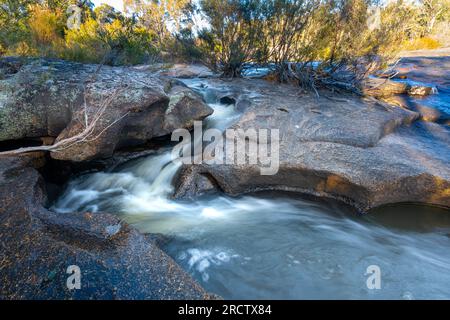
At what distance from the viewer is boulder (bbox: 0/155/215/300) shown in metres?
2.19

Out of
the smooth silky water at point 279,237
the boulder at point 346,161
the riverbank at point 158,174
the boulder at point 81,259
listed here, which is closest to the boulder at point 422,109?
the riverbank at point 158,174

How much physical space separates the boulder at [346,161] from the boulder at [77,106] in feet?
4.03

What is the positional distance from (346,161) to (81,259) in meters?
3.62

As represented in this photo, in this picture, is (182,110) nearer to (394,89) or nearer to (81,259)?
(81,259)

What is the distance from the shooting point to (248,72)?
10.5 meters

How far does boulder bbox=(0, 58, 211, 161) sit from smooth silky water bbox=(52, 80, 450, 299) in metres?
0.79

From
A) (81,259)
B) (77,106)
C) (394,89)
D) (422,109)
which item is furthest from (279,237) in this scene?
(394,89)

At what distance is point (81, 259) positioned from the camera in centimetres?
241


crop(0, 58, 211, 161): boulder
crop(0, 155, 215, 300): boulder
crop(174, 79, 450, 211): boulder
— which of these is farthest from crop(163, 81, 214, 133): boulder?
crop(0, 155, 215, 300): boulder

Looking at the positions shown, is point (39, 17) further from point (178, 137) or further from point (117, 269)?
point (117, 269)

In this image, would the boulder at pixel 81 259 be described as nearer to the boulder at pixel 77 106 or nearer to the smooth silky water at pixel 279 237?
the smooth silky water at pixel 279 237

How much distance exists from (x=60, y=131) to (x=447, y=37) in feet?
102

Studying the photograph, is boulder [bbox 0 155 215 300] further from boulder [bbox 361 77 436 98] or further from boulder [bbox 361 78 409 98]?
boulder [bbox 361 77 436 98]
